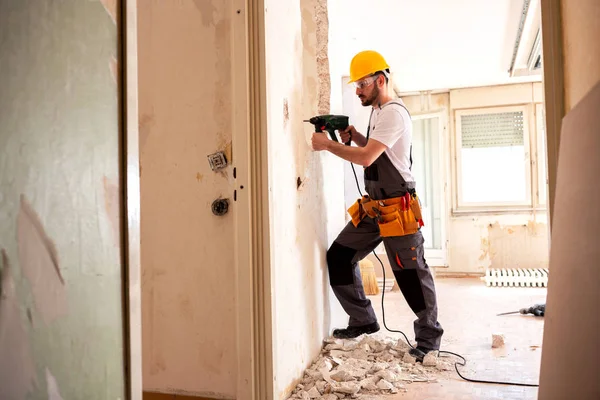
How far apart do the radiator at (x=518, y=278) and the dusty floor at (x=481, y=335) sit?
6.1 inches

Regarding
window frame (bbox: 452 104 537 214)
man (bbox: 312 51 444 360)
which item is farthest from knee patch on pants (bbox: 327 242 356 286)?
window frame (bbox: 452 104 537 214)

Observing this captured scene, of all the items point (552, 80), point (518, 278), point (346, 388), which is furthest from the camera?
point (518, 278)

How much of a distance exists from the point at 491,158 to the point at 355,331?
170 inches

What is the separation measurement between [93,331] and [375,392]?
4.92 feet

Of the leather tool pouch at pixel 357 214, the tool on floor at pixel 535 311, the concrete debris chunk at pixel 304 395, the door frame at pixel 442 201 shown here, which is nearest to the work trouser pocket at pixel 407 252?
the leather tool pouch at pixel 357 214

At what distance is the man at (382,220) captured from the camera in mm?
2564

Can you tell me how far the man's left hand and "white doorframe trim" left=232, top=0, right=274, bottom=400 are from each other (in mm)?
707

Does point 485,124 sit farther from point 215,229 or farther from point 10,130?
point 10,130

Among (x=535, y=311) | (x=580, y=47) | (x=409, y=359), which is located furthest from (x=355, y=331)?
(x=580, y=47)

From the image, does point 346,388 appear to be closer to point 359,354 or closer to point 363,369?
point 363,369

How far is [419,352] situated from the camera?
256 cm

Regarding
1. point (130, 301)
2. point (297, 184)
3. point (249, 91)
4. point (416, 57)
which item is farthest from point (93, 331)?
point (416, 57)

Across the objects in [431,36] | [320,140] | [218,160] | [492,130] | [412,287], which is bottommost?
[412,287]

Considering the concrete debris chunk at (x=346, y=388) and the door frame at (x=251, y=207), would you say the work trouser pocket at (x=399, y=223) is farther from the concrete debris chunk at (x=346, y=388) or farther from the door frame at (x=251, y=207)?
the door frame at (x=251, y=207)
